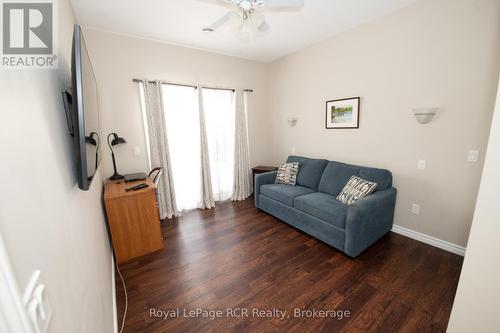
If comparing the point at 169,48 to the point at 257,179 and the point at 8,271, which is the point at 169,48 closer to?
the point at 257,179

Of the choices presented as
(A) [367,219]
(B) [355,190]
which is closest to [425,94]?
(B) [355,190]

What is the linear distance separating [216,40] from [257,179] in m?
2.27

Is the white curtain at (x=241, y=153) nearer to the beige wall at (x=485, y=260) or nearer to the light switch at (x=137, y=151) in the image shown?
the light switch at (x=137, y=151)

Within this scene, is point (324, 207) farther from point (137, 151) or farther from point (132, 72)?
point (132, 72)

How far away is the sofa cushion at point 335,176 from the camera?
9.50 ft

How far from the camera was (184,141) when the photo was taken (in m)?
3.46

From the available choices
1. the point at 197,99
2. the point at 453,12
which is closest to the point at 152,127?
the point at 197,99

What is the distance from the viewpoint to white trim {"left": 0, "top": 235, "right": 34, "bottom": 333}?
35 centimetres

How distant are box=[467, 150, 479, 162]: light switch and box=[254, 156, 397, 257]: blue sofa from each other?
72 cm

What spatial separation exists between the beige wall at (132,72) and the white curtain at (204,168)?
18.0 inches

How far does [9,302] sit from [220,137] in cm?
359

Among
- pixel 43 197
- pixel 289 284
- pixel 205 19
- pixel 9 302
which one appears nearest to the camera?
pixel 9 302

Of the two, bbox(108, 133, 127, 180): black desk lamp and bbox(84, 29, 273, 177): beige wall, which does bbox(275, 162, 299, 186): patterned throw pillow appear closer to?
bbox(84, 29, 273, 177): beige wall

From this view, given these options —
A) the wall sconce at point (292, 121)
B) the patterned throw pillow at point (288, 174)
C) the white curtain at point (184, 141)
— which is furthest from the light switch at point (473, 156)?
the white curtain at point (184, 141)
